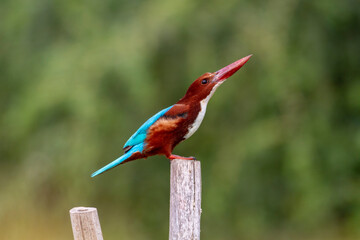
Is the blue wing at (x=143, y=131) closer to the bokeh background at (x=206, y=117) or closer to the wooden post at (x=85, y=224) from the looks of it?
the wooden post at (x=85, y=224)

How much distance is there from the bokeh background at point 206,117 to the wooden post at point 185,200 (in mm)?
2710

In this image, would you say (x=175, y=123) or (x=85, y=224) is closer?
(x=85, y=224)

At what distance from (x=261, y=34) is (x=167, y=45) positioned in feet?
3.10

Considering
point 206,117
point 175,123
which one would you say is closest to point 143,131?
point 175,123

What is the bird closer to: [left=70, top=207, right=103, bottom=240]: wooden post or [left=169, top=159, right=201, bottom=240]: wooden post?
[left=169, top=159, right=201, bottom=240]: wooden post

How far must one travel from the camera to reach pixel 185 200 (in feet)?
8.02

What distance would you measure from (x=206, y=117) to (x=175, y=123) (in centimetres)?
300

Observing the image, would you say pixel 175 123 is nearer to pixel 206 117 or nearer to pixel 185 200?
pixel 185 200

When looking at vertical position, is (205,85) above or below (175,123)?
above

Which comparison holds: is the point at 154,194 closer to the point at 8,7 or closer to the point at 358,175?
the point at 358,175

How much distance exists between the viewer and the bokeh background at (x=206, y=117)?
515 cm

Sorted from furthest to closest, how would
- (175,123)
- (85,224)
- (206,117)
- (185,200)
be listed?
(206,117) < (175,123) < (185,200) < (85,224)

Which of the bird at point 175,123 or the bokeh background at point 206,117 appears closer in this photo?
the bird at point 175,123

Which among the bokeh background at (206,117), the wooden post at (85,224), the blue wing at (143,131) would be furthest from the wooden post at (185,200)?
the bokeh background at (206,117)
